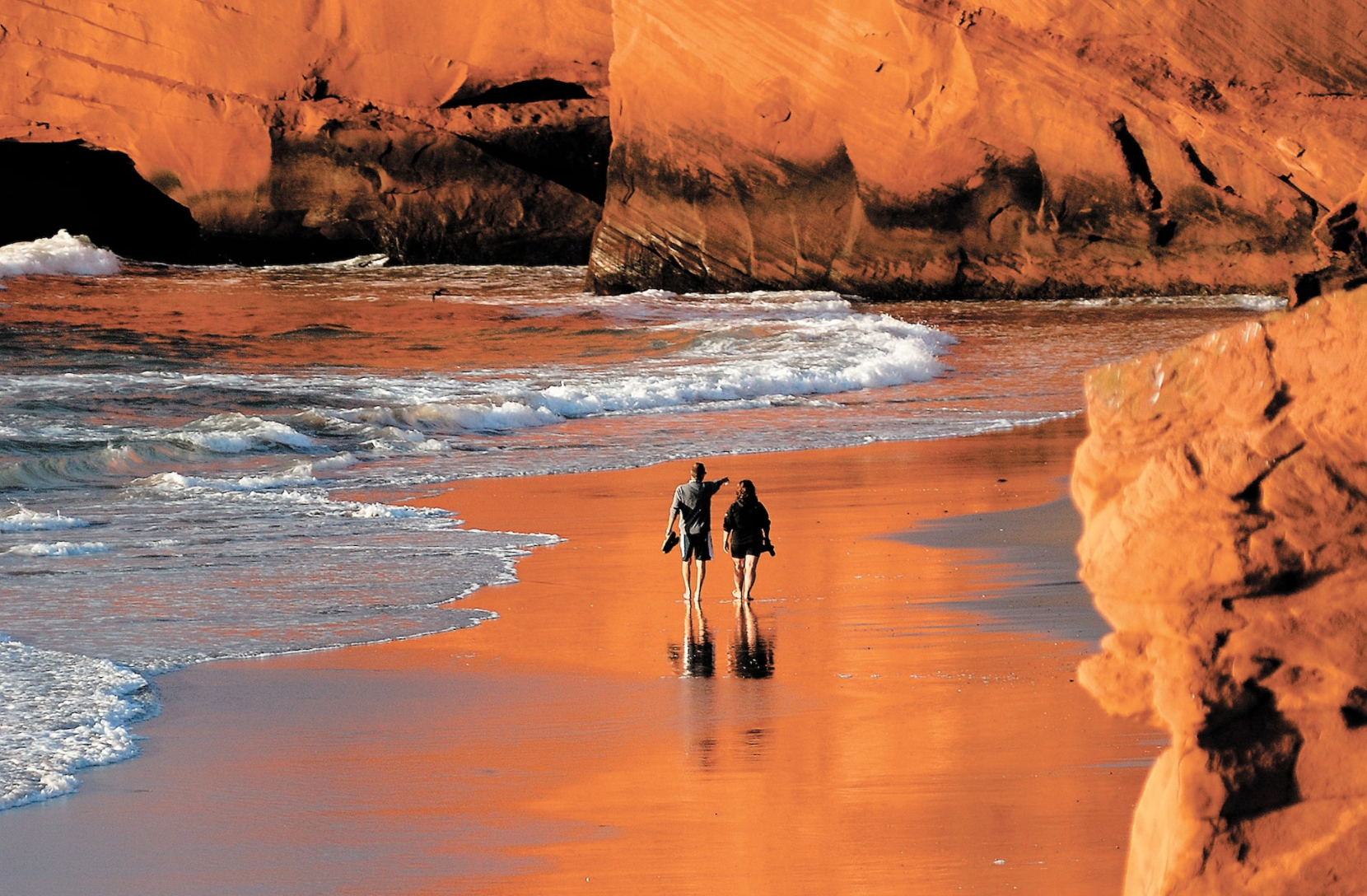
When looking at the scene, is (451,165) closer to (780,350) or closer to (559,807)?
(780,350)

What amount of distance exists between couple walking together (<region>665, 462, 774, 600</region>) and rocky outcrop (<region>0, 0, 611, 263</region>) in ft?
81.0

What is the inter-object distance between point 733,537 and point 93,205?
108 feet

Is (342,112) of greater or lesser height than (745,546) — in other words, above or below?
above

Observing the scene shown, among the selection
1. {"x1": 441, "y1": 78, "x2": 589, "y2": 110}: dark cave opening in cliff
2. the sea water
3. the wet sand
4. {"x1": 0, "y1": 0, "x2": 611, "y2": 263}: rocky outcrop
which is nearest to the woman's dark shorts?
the wet sand

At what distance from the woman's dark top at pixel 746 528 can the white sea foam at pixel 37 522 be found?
4.51 meters

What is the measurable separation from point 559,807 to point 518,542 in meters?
5.08

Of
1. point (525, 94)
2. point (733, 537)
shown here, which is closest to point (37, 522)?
point (733, 537)

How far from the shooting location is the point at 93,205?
124ft

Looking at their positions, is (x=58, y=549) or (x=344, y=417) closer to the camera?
(x=58, y=549)

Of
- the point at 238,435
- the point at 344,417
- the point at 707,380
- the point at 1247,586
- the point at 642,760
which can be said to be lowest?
the point at 642,760

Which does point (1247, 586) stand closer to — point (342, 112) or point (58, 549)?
point (58, 549)

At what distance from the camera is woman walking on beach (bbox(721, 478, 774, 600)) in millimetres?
8305

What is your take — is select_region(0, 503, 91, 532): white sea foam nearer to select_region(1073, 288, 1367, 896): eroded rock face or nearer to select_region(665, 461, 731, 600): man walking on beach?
select_region(665, 461, 731, 600): man walking on beach

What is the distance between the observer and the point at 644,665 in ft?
22.4
